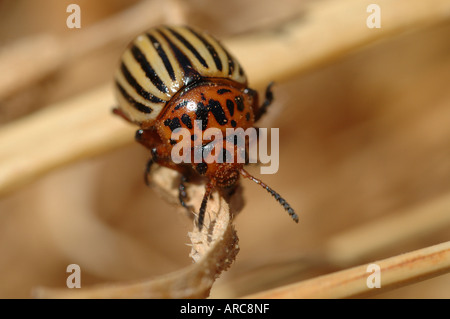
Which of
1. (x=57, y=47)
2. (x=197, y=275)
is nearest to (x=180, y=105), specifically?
(x=197, y=275)

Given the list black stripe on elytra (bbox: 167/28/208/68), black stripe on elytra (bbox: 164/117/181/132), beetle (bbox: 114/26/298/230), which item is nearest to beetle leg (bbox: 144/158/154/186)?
beetle (bbox: 114/26/298/230)

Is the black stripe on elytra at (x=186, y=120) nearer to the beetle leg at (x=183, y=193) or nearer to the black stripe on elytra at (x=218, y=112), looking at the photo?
the black stripe on elytra at (x=218, y=112)

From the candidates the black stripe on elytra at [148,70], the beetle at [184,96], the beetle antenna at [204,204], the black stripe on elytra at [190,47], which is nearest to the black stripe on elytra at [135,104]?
the beetle at [184,96]

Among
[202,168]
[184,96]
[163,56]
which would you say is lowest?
[202,168]

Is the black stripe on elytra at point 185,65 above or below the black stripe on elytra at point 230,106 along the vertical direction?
above

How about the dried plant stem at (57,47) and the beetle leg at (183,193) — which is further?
the dried plant stem at (57,47)

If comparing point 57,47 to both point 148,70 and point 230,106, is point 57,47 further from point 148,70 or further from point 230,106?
point 230,106

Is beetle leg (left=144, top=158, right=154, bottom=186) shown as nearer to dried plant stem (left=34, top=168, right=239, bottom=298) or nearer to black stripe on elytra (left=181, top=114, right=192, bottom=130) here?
black stripe on elytra (left=181, top=114, right=192, bottom=130)
